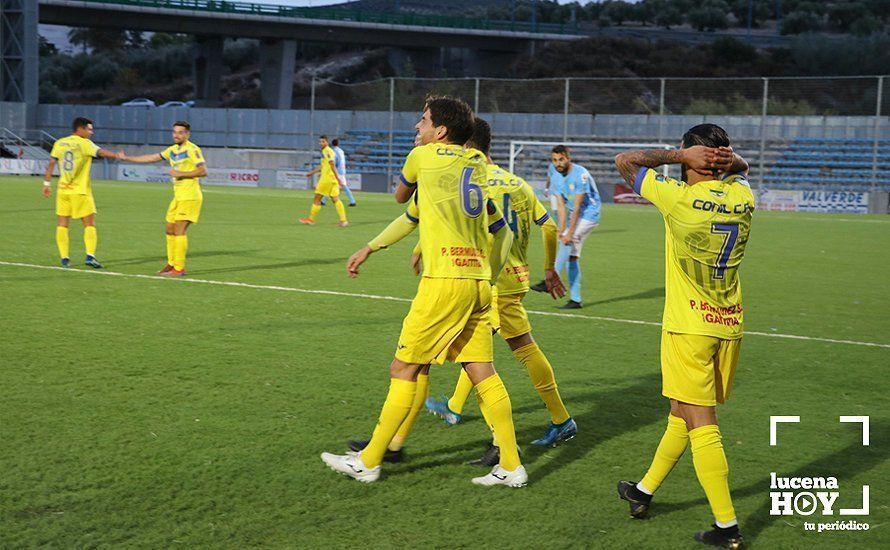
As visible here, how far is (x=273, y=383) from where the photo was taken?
731cm

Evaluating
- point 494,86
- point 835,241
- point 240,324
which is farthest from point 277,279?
point 494,86

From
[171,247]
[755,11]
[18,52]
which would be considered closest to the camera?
[171,247]

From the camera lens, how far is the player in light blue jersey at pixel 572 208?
38.9ft

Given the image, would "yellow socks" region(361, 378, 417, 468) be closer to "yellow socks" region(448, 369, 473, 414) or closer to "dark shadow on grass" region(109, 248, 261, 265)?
"yellow socks" region(448, 369, 473, 414)

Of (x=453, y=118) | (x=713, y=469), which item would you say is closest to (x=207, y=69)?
(x=453, y=118)

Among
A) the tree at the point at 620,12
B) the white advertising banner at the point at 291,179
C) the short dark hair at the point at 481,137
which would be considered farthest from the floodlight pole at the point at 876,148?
the tree at the point at 620,12

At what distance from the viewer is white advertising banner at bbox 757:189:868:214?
3369 cm

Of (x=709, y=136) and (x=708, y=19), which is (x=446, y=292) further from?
(x=708, y=19)

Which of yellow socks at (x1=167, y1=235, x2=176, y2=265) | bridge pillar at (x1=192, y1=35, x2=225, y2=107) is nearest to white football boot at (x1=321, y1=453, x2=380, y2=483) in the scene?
yellow socks at (x1=167, y1=235, x2=176, y2=265)

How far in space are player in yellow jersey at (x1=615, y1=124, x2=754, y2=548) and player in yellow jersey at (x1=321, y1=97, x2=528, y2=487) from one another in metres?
0.88

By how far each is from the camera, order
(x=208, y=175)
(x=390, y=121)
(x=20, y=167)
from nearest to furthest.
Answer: (x=390, y=121)
(x=208, y=175)
(x=20, y=167)

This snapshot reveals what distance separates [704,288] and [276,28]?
229 ft

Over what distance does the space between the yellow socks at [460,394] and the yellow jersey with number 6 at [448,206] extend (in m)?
1.33

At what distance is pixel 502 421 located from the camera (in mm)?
5180
